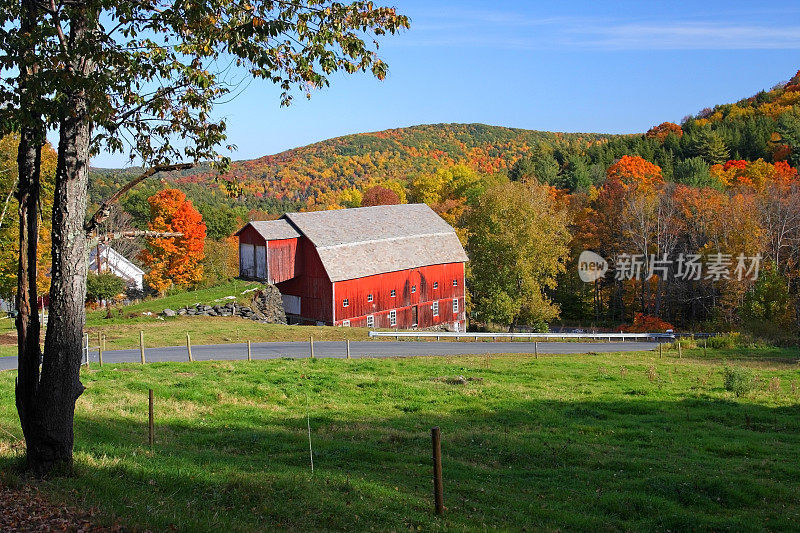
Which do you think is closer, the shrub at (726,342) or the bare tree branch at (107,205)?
the bare tree branch at (107,205)

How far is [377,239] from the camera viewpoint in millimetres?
53094

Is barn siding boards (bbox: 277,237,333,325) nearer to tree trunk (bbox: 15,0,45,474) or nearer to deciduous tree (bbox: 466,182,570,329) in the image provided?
deciduous tree (bbox: 466,182,570,329)

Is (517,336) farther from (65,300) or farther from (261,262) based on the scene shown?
(65,300)

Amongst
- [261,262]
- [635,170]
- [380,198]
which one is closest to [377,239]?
[261,262]

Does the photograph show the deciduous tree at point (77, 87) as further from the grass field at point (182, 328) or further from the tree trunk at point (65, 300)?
the grass field at point (182, 328)

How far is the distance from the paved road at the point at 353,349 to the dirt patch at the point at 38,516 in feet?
61.6

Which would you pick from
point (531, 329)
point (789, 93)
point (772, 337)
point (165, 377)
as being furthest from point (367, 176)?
point (165, 377)

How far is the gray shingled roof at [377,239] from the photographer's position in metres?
50.0

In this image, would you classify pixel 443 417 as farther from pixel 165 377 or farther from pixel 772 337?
pixel 772 337

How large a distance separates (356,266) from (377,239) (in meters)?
3.63

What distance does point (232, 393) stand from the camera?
19.3 meters

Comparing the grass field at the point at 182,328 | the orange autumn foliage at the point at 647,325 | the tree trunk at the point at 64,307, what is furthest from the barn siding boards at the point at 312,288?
the tree trunk at the point at 64,307

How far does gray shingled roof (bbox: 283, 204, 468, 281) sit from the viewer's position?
5000cm

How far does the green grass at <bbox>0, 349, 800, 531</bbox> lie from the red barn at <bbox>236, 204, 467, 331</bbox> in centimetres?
2394
